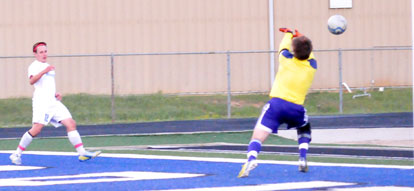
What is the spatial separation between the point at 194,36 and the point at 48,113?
14538mm

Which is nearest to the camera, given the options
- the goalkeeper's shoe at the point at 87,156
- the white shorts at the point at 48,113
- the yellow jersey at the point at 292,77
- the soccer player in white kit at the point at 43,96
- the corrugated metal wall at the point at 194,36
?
the yellow jersey at the point at 292,77

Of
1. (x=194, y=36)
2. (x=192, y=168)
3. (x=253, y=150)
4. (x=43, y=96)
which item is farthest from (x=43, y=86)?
(x=194, y=36)

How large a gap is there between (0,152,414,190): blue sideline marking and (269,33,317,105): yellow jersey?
2.89ft

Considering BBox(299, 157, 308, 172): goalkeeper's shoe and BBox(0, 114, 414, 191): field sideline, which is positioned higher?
BBox(299, 157, 308, 172): goalkeeper's shoe

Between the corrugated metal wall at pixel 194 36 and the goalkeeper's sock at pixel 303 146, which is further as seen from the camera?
the corrugated metal wall at pixel 194 36

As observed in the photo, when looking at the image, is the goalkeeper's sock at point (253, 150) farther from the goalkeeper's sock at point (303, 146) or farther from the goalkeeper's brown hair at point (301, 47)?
the goalkeeper's brown hair at point (301, 47)

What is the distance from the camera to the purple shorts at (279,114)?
9.59 meters

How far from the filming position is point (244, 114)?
22.1 metres

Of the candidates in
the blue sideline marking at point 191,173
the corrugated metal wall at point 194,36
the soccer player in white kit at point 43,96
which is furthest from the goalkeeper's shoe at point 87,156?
the corrugated metal wall at point 194,36

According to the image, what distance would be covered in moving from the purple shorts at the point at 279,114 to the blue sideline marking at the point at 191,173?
1.88 feet

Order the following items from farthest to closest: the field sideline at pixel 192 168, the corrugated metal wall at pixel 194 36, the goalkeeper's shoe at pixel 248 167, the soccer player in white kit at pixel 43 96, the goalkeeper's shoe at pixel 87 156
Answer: the corrugated metal wall at pixel 194 36
the goalkeeper's shoe at pixel 87 156
the soccer player in white kit at pixel 43 96
the goalkeeper's shoe at pixel 248 167
the field sideline at pixel 192 168

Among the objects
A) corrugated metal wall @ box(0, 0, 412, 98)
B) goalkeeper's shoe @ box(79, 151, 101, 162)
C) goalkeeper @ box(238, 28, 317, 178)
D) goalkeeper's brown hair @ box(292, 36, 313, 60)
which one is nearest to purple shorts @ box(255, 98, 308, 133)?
goalkeeper @ box(238, 28, 317, 178)

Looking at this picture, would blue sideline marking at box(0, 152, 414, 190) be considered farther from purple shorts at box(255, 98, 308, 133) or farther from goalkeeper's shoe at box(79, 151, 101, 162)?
purple shorts at box(255, 98, 308, 133)

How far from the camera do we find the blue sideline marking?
913 centimetres
